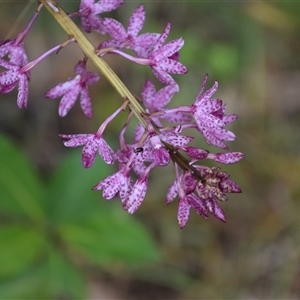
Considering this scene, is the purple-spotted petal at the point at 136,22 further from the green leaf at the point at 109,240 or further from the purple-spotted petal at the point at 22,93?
the green leaf at the point at 109,240

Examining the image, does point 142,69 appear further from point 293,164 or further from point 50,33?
point 293,164

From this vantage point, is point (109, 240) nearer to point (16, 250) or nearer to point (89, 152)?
point (16, 250)

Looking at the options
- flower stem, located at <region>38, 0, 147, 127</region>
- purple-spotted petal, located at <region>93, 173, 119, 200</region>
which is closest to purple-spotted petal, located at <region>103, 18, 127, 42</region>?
flower stem, located at <region>38, 0, 147, 127</region>

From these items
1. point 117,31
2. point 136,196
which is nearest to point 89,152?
point 136,196

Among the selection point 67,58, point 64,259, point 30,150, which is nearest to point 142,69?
point 67,58

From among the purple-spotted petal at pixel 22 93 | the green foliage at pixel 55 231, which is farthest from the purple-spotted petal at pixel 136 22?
the green foliage at pixel 55 231

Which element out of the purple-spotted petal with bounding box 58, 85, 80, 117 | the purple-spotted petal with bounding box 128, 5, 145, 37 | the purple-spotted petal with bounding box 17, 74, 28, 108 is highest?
the purple-spotted petal with bounding box 17, 74, 28, 108

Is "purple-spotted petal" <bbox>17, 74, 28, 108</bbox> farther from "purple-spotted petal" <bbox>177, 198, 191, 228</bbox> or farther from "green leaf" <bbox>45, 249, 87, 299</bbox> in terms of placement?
"green leaf" <bbox>45, 249, 87, 299</bbox>
